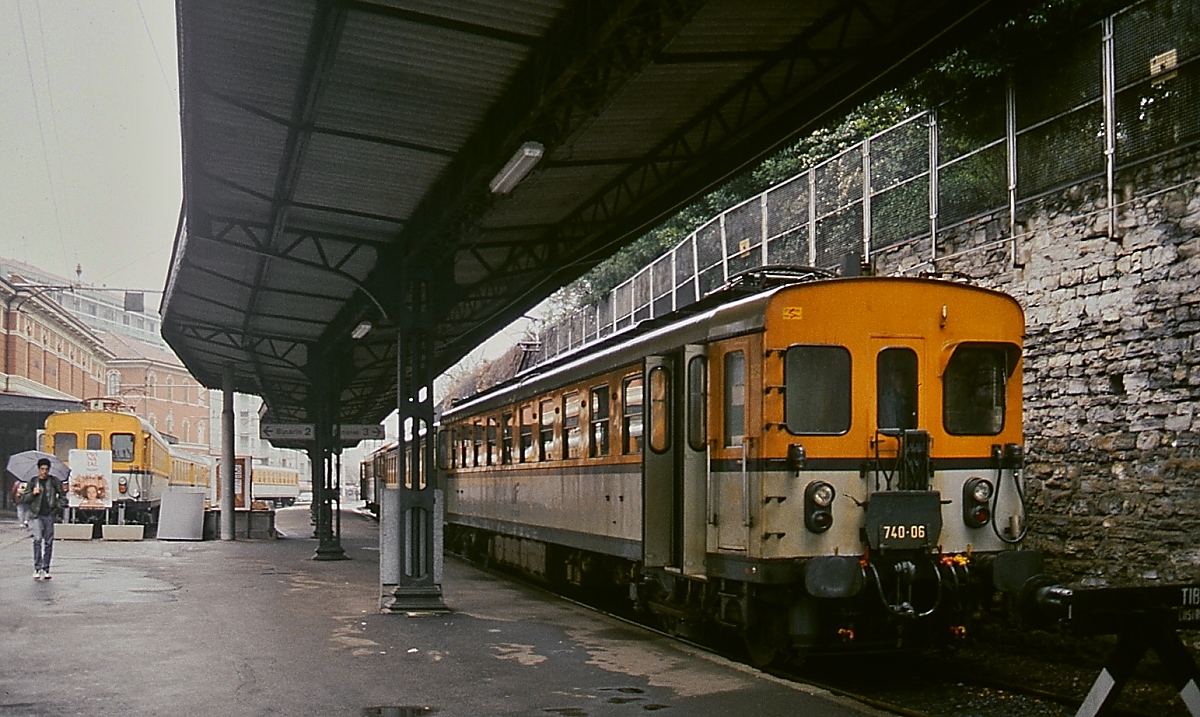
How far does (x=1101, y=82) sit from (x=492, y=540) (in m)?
12.6

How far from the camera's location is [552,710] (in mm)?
8195

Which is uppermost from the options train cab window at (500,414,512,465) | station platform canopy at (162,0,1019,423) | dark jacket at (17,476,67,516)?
station platform canopy at (162,0,1019,423)

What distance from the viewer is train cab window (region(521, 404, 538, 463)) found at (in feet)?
52.4

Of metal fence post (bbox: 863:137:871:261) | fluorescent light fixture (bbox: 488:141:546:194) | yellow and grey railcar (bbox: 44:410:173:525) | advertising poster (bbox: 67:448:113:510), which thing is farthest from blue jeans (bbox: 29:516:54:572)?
yellow and grey railcar (bbox: 44:410:173:525)

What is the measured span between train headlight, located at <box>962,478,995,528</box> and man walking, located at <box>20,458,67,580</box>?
42.4 ft

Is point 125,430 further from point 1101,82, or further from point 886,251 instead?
point 1101,82

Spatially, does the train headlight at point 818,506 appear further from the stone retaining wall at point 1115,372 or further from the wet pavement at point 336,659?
the stone retaining wall at point 1115,372

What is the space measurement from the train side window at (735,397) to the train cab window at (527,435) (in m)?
6.18

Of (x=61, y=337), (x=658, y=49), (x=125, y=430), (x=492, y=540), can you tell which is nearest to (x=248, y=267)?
(x=492, y=540)

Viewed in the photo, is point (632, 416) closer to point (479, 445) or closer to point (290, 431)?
point (479, 445)

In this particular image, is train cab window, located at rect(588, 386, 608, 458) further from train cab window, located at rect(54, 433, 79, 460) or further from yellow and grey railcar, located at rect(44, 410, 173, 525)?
train cab window, located at rect(54, 433, 79, 460)

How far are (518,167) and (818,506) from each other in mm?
3885

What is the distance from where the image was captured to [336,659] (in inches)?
410

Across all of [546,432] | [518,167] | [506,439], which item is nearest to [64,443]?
[506,439]
